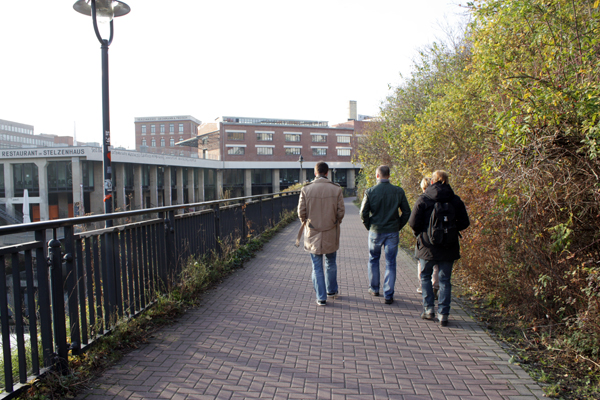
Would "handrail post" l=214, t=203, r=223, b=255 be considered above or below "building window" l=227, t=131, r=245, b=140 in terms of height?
below

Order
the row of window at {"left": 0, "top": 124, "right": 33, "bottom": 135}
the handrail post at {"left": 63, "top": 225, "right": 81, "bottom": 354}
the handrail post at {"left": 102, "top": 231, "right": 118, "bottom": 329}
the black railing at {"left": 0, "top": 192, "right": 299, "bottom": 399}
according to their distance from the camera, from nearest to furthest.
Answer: the black railing at {"left": 0, "top": 192, "right": 299, "bottom": 399} → the handrail post at {"left": 63, "top": 225, "right": 81, "bottom": 354} → the handrail post at {"left": 102, "top": 231, "right": 118, "bottom": 329} → the row of window at {"left": 0, "top": 124, "right": 33, "bottom": 135}

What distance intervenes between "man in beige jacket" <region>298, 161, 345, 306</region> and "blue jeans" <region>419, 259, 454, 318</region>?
130 centimetres

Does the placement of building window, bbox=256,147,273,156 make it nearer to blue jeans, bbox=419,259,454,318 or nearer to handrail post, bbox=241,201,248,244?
handrail post, bbox=241,201,248,244

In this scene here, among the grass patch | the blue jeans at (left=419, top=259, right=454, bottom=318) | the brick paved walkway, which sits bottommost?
the brick paved walkway

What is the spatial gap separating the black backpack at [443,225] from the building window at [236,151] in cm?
6252

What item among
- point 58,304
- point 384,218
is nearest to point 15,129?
point 384,218

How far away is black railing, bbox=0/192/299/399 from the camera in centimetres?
293

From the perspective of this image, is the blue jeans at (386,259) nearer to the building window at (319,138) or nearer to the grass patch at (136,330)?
the grass patch at (136,330)

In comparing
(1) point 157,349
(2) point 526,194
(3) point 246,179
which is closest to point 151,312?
(1) point 157,349

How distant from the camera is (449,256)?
4.84 metres

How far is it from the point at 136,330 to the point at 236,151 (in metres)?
63.0

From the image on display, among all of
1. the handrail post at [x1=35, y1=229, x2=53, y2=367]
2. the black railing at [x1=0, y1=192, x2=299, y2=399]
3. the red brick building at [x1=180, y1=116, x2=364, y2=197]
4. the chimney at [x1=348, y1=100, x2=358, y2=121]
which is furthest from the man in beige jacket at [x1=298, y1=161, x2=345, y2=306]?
the chimney at [x1=348, y1=100, x2=358, y2=121]

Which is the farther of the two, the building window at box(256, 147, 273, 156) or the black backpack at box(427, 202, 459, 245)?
the building window at box(256, 147, 273, 156)

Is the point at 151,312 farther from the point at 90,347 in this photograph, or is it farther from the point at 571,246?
the point at 571,246
